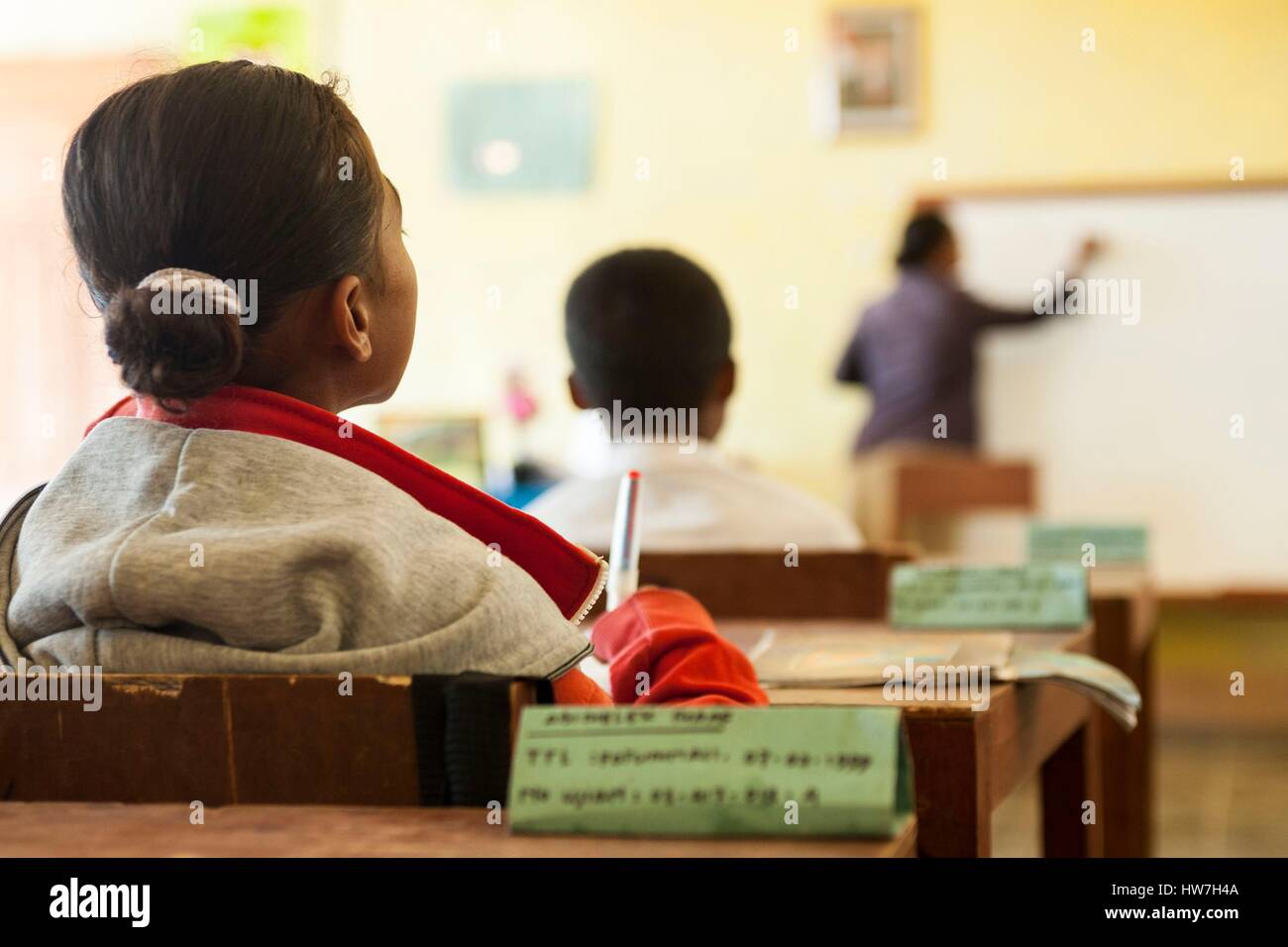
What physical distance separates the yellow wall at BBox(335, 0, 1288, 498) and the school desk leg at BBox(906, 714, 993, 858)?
14.0ft

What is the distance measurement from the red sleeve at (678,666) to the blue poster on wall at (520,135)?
14.7 ft

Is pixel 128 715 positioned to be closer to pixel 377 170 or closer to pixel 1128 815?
pixel 377 170

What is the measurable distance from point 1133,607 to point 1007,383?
3.26 metres

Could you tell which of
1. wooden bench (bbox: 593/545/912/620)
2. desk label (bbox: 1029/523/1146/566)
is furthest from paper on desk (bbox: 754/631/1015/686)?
desk label (bbox: 1029/523/1146/566)

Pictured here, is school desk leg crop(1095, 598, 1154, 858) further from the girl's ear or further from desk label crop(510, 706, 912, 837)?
desk label crop(510, 706, 912, 837)

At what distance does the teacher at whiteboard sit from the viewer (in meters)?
4.56

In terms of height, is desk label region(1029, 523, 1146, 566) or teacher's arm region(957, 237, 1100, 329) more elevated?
teacher's arm region(957, 237, 1100, 329)

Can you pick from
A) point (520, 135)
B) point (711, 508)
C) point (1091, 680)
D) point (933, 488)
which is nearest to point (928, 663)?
point (1091, 680)

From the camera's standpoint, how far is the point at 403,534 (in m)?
0.71

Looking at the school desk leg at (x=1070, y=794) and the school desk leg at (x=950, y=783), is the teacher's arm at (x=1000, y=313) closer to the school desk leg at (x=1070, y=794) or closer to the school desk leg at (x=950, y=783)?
the school desk leg at (x=1070, y=794)

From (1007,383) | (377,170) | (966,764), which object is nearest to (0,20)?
(1007,383)

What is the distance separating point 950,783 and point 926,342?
12.8 ft

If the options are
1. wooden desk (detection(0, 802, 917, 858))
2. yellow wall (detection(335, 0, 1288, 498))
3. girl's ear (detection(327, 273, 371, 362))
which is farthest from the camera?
yellow wall (detection(335, 0, 1288, 498))

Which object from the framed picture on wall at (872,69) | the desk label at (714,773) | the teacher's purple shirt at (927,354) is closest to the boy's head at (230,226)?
the desk label at (714,773)
